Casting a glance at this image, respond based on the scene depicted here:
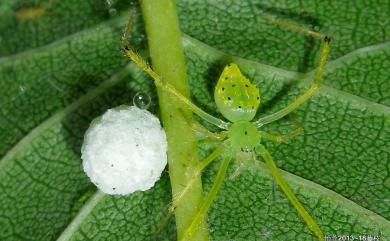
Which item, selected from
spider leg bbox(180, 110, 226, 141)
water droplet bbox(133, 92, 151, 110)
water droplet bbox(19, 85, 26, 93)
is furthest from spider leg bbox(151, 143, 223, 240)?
water droplet bbox(19, 85, 26, 93)

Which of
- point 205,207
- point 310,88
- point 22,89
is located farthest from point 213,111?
point 22,89

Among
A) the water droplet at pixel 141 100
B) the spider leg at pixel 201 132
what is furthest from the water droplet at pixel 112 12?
the spider leg at pixel 201 132

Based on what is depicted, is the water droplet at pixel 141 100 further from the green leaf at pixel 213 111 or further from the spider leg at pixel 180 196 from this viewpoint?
the spider leg at pixel 180 196

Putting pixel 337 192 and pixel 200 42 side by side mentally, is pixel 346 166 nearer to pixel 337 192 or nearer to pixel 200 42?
pixel 337 192

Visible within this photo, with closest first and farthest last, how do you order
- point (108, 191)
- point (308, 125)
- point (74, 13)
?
point (108, 191) → point (308, 125) → point (74, 13)

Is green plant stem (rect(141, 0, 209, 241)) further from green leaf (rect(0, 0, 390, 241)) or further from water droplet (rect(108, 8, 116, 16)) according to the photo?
water droplet (rect(108, 8, 116, 16))

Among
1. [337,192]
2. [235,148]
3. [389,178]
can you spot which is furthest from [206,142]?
[389,178]
